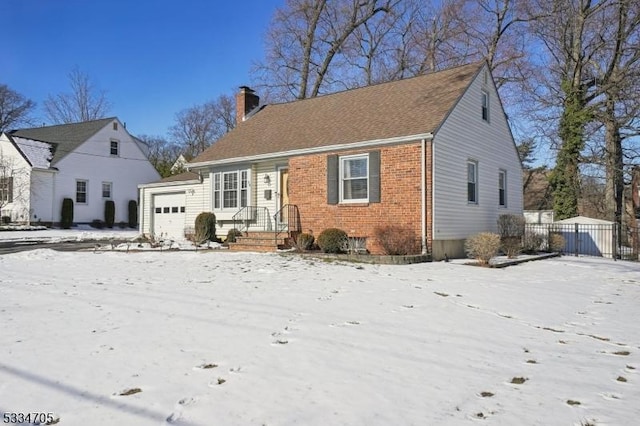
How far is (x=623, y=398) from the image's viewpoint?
3.28 metres

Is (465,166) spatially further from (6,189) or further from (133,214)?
(6,189)

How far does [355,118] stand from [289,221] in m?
4.15

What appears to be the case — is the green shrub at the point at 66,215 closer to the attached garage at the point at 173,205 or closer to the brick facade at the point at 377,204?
the attached garage at the point at 173,205

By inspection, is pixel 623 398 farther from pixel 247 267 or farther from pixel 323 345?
pixel 247 267

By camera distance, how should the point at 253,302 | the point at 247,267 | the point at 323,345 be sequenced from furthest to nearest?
the point at 247,267
the point at 253,302
the point at 323,345

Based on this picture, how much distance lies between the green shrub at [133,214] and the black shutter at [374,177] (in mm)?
23862

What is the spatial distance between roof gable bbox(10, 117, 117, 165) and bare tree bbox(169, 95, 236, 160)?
1907cm

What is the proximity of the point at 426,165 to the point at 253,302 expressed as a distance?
7711 mm

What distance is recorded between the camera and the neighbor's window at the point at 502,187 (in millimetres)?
16750

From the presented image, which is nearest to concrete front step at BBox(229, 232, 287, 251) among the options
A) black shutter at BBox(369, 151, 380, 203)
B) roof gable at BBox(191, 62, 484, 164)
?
roof gable at BBox(191, 62, 484, 164)

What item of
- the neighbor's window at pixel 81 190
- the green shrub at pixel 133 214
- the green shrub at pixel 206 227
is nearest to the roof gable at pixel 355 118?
the green shrub at pixel 206 227

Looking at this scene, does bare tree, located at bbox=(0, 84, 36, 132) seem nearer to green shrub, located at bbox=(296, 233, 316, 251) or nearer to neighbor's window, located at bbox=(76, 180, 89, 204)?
neighbor's window, located at bbox=(76, 180, 89, 204)

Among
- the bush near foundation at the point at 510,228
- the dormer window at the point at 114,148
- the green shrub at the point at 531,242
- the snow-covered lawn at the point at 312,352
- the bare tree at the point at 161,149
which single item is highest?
the bare tree at the point at 161,149

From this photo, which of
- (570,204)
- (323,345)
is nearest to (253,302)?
(323,345)
